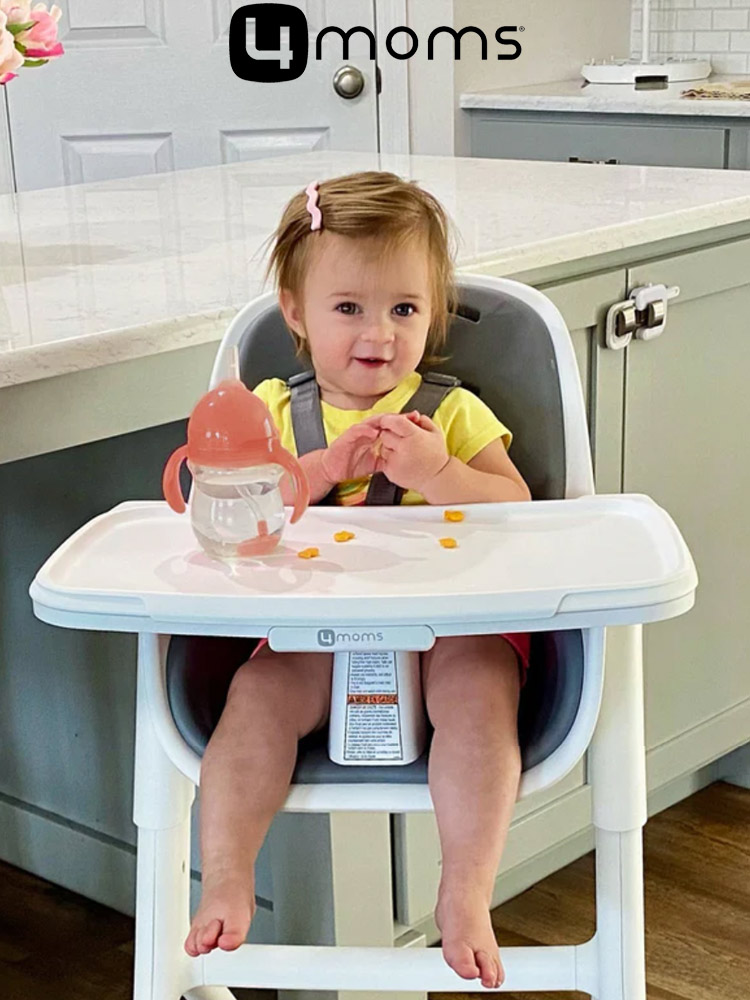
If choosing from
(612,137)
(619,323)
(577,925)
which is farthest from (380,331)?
(612,137)

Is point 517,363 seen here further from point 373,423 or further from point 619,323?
point 619,323

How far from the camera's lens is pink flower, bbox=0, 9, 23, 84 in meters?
1.72

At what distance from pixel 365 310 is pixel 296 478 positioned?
22 centimetres

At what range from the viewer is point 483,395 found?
1.48 m

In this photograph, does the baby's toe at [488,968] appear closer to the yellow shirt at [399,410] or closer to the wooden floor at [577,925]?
the yellow shirt at [399,410]

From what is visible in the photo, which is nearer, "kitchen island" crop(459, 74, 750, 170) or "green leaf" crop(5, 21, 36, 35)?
"green leaf" crop(5, 21, 36, 35)

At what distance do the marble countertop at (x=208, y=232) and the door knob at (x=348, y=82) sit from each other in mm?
1189

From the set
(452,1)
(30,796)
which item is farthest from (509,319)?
(452,1)

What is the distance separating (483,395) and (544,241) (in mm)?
347

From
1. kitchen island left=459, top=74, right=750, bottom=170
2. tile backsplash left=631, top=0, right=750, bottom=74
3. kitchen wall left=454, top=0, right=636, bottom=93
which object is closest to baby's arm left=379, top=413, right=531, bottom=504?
kitchen island left=459, top=74, right=750, bottom=170

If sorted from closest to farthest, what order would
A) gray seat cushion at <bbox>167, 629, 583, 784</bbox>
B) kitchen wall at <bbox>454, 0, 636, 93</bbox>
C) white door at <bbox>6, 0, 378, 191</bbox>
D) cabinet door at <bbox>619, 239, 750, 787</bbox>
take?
gray seat cushion at <bbox>167, 629, 583, 784</bbox>
cabinet door at <bbox>619, 239, 750, 787</bbox>
white door at <bbox>6, 0, 378, 191</bbox>
kitchen wall at <bbox>454, 0, 636, 93</bbox>

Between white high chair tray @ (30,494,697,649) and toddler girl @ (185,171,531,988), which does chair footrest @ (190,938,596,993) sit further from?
white high chair tray @ (30,494,697,649)

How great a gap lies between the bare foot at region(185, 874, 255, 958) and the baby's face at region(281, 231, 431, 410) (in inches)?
17.9

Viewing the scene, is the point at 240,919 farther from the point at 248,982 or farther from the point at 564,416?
the point at 564,416
